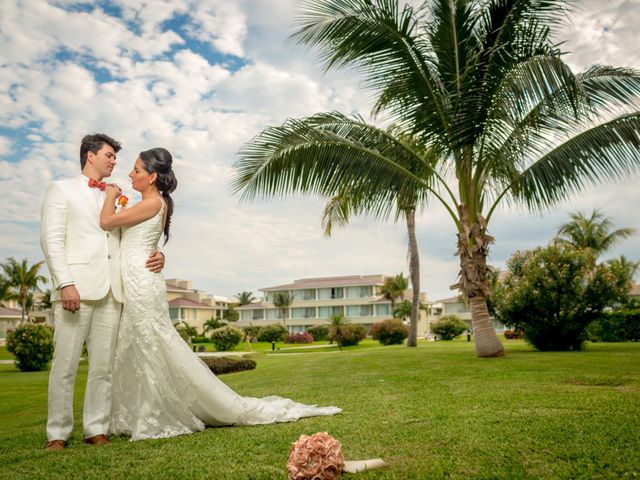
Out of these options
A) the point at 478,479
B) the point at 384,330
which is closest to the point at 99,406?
the point at 478,479

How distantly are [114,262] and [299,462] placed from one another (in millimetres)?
2815

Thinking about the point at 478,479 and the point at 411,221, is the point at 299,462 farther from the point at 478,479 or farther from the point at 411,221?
the point at 411,221

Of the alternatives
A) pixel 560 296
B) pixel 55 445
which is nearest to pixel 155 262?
pixel 55 445

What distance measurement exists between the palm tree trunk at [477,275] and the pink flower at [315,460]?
951 cm

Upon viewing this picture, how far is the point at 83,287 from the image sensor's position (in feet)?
15.6

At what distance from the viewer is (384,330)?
34062 millimetres

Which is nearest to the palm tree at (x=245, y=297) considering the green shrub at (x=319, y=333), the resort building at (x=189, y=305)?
the resort building at (x=189, y=305)

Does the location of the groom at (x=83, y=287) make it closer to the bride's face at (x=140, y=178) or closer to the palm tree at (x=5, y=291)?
the bride's face at (x=140, y=178)

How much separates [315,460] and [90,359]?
2731 mm

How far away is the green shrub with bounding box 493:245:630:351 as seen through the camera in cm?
1623

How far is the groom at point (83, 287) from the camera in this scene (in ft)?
15.5

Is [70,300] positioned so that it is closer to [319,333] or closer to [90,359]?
[90,359]

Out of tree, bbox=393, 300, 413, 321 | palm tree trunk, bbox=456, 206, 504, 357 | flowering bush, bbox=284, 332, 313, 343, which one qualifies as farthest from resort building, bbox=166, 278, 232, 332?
palm tree trunk, bbox=456, 206, 504, 357

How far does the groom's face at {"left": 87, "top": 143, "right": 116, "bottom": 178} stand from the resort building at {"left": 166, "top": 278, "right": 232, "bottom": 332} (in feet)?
221
